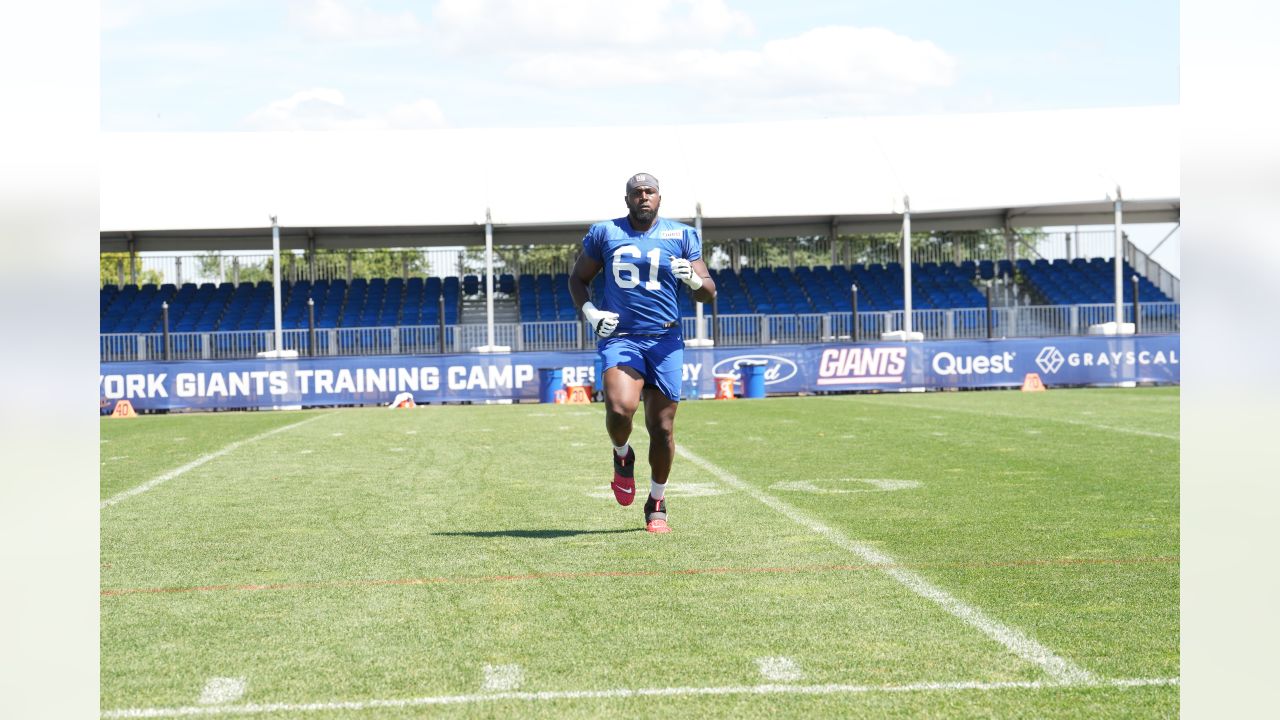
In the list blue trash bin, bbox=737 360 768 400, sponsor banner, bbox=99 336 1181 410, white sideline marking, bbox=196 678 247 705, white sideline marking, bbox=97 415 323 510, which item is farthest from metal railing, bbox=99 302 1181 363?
white sideline marking, bbox=196 678 247 705

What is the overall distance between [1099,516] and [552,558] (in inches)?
142

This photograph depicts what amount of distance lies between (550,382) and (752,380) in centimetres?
437

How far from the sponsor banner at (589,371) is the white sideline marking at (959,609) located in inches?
859

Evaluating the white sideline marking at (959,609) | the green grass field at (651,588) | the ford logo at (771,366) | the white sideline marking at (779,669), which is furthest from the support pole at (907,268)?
the white sideline marking at (779,669)

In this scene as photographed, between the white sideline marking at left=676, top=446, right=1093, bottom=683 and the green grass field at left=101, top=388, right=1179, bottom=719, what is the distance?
0.02 metres

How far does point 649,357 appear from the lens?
8.48m

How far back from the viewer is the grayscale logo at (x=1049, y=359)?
32.3m

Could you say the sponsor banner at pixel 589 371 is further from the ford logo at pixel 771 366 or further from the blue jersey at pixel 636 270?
the blue jersey at pixel 636 270

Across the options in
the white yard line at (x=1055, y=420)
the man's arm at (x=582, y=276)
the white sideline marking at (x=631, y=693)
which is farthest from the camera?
the white yard line at (x=1055, y=420)

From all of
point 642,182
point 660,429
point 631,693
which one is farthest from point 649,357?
point 631,693

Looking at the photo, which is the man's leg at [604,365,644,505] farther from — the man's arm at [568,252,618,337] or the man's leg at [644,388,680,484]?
the man's arm at [568,252,618,337]

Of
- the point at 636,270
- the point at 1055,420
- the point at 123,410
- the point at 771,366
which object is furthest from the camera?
the point at 771,366

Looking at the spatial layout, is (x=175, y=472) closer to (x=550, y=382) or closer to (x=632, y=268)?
(x=632, y=268)
